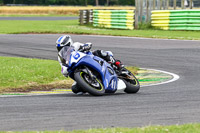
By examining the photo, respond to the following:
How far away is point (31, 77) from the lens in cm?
1228

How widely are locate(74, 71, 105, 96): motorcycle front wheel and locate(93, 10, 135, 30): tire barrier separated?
2039 cm

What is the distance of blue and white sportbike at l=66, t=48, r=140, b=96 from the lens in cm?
936

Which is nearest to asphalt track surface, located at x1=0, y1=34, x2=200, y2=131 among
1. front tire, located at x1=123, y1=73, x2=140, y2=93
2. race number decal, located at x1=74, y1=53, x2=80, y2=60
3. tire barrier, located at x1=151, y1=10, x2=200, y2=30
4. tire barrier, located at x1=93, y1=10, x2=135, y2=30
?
front tire, located at x1=123, y1=73, x2=140, y2=93

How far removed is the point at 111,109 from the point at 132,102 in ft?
2.85

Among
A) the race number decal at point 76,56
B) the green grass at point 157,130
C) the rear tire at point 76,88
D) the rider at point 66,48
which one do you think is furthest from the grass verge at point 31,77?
the green grass at point 157,130

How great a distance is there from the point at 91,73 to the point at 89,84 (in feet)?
0.73

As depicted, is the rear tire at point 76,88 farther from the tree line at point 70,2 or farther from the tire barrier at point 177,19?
the tree line at point 70,2

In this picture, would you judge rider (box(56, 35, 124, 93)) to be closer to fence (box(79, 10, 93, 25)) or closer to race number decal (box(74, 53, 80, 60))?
race number decal (box(74, 53, 80, 60))

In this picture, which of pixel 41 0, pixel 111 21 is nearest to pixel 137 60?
pixel 111 21

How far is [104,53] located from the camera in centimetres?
1006

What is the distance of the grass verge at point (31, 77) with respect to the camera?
37.5ft

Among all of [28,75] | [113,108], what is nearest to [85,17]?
[28,75]

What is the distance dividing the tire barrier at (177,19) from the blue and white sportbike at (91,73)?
656 inches

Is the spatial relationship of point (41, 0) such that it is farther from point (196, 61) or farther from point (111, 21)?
point (196, 61)
